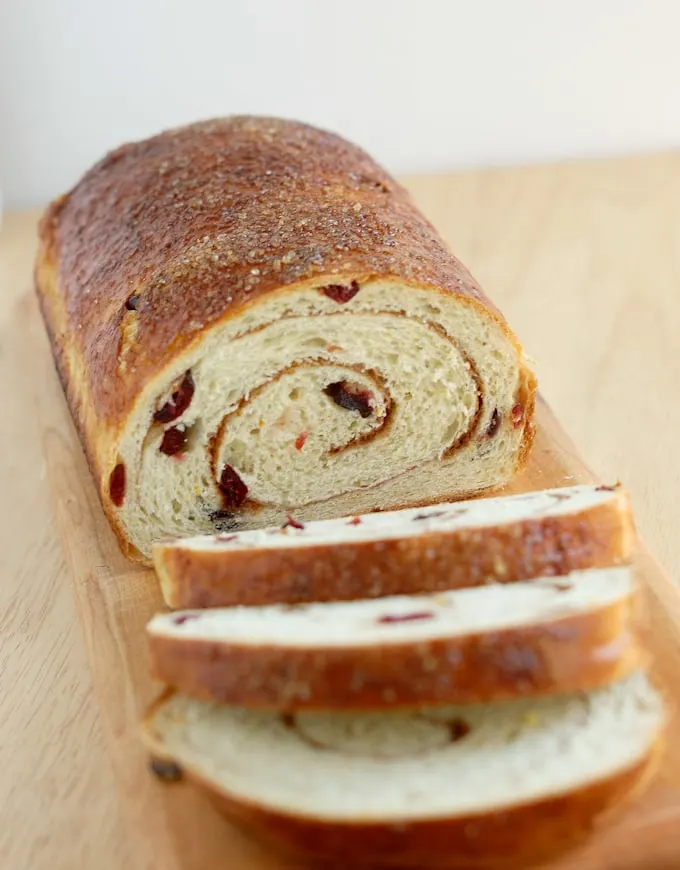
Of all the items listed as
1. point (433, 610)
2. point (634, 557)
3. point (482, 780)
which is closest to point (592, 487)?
point (634, 557)

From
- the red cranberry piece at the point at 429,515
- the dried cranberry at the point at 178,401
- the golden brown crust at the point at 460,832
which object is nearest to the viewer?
the golden brown crust at the point at 460,832

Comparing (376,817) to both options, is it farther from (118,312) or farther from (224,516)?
(118,312)

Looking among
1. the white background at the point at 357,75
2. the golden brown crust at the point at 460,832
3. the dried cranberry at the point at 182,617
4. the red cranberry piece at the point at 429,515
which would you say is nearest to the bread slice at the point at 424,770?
the golden brown crust at the point at 460,832

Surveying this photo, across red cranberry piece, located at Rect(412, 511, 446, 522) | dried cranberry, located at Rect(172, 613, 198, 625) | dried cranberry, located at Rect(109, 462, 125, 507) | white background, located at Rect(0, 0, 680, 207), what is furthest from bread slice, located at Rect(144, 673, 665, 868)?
white background, located at Rect(0, 0, 680, 207)

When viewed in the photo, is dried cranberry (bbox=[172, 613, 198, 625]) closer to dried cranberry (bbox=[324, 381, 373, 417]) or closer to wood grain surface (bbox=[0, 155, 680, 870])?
wood grain surface (bbox=[0, 155, 680, 870])

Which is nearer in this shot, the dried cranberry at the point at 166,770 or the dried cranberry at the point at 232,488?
the dried cranberry at the point at 166,770

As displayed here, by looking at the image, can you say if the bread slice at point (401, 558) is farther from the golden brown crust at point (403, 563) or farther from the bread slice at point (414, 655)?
the bread slice at point (414, 655)

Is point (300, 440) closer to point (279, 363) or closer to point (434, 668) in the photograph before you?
point (279, 363)
